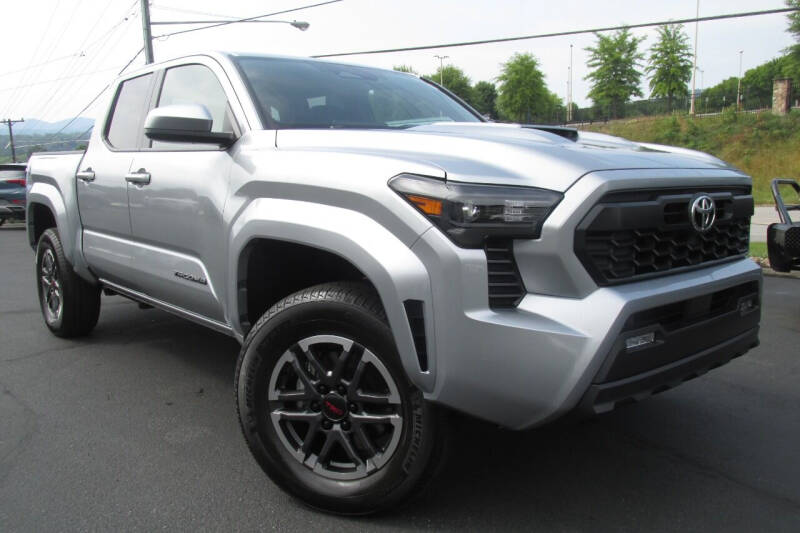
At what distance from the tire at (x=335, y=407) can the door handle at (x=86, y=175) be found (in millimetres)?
2178

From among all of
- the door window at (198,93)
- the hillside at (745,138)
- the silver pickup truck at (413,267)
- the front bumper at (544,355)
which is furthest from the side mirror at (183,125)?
the hillside at (745,138)

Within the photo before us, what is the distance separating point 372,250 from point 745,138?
30.5m

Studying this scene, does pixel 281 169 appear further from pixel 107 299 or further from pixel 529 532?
pixel 107 299

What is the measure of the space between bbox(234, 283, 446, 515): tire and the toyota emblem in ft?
3.78

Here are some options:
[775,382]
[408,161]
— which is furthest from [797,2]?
[408,161]

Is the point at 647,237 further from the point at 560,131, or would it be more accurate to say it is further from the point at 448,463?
the point at 448,463

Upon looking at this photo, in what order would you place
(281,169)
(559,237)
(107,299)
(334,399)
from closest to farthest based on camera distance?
(559,237)
(334,399)
(281,169)
(107,299)

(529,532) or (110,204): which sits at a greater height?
(110,204)

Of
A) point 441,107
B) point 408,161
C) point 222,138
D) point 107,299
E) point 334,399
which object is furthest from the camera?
point 107,299

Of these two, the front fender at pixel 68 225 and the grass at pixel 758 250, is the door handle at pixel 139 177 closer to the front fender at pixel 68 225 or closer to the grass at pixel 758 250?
the front fender at pixel 68 225

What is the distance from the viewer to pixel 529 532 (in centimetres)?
237

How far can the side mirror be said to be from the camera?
2.83 metres

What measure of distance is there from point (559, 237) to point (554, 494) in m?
1.20

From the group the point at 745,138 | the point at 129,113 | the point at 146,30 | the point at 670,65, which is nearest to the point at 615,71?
the point at 670,65
